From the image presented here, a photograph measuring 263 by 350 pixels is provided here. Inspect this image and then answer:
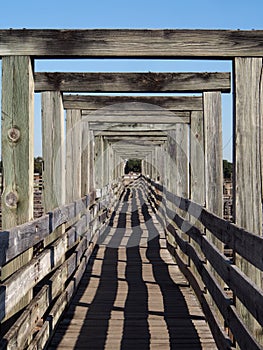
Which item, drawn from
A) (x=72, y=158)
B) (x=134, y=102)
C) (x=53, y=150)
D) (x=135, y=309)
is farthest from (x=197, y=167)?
(x=135, y=309)

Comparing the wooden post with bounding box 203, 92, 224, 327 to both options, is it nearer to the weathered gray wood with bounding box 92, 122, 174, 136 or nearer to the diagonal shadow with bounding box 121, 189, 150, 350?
the diagonal shadow with bounding box 121, 189, 150, 350

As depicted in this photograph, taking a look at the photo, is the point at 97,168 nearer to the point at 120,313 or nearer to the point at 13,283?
the point at 120,313

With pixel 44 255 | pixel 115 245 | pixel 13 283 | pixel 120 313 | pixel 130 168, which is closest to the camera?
pixel 13 283

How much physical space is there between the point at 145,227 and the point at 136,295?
8.80 m

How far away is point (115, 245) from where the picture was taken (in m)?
12.1

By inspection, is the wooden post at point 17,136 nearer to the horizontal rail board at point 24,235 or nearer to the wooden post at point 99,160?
the horizontal rail board at point 24,235

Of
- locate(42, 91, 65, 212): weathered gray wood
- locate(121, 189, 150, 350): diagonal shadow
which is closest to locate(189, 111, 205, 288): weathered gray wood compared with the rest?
locate(121, 189, 150, 350): diagonal shadow

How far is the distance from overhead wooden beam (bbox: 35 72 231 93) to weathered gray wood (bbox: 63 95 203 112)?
1686mm

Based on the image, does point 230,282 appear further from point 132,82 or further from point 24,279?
point 132,82

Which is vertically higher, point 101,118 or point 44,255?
point 101,118

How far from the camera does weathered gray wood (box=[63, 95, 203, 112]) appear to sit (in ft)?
29.6

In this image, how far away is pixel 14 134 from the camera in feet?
14.2

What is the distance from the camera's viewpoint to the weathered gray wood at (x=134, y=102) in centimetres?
902

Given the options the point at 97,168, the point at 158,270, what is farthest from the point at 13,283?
the point at 97,168
